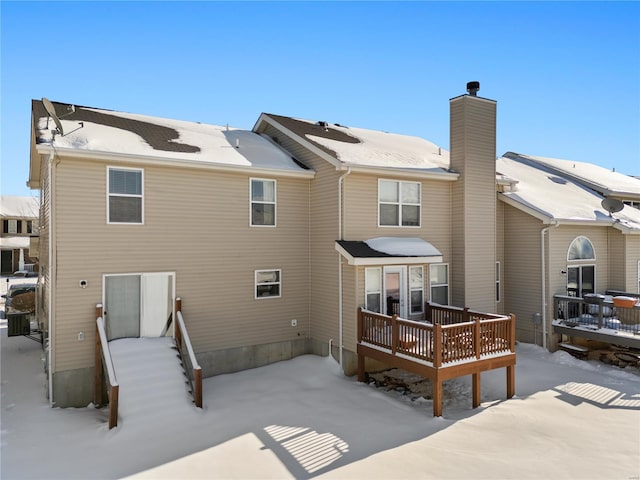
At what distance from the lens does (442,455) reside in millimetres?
7270

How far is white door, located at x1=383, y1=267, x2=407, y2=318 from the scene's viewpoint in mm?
12188

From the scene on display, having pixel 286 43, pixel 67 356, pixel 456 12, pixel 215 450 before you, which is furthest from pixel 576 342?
pixel 67 356

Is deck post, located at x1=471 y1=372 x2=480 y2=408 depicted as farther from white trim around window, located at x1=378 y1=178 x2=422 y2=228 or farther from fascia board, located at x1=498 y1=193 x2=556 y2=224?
fascia board, located at x1=498 y1=193 x2=556 y2=224

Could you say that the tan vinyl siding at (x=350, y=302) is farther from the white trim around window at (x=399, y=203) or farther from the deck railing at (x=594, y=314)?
the deck railing at (x=594, y=314)

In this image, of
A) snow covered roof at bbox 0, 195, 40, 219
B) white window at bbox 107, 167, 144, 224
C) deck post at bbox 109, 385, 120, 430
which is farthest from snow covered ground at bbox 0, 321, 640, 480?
snow covered roof at bbox 0, 195, 40, 219

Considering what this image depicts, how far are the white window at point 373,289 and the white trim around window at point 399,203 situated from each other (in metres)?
1.60

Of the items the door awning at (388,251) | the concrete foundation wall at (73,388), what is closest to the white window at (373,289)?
the door awning at (388,251)

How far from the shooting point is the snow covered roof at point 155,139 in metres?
10.5

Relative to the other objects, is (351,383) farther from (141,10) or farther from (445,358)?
(141,10)

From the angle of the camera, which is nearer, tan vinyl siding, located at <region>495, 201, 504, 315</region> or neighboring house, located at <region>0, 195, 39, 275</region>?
tan vinyl siding, located at <region>495, 201, 504, 315</region>

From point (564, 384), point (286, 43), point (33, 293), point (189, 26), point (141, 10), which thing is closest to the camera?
point (564, 384)

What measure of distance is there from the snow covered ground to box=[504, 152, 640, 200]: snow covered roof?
11.8 meters

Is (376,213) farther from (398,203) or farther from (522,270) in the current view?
(522,270)

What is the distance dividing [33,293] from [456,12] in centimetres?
2195
